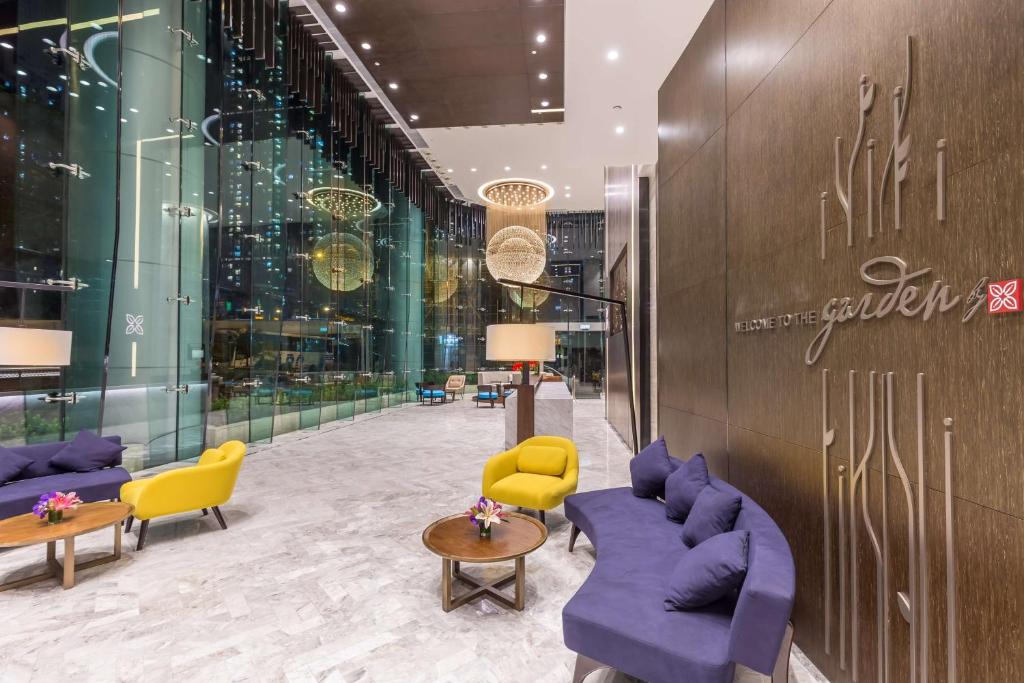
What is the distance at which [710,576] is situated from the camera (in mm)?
2139

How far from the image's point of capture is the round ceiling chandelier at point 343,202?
1008 cm

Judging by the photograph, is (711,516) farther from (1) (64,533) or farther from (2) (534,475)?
(1) (64,533)

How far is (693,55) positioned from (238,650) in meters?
5.55

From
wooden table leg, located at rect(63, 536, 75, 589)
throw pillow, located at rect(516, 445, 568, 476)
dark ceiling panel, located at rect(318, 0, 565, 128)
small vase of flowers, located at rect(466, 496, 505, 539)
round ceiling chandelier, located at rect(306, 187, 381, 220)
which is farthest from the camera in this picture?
round ceiling chandelier, located at rect(306, 187, 381, 220)

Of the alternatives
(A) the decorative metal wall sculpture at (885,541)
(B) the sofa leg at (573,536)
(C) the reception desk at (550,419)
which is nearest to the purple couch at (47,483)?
(B) the sofa leg at (573,536)

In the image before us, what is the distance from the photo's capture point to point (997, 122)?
63.8 inches

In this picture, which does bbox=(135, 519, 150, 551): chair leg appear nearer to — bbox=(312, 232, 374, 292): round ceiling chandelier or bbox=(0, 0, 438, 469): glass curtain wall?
bbox=(0, 0, 438, 469): glass curtain wall

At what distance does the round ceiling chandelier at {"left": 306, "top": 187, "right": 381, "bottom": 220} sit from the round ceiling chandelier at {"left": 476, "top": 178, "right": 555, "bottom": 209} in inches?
130

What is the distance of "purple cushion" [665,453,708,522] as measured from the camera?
3.32m

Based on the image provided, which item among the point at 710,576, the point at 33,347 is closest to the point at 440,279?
the point at 33,347

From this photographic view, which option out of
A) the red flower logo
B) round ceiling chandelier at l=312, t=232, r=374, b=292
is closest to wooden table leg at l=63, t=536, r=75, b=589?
the red flower logo

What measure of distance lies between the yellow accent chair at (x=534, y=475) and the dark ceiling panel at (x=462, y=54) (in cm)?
556

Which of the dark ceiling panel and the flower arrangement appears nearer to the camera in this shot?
the flower arrangement

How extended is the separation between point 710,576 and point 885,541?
29.7 inches
